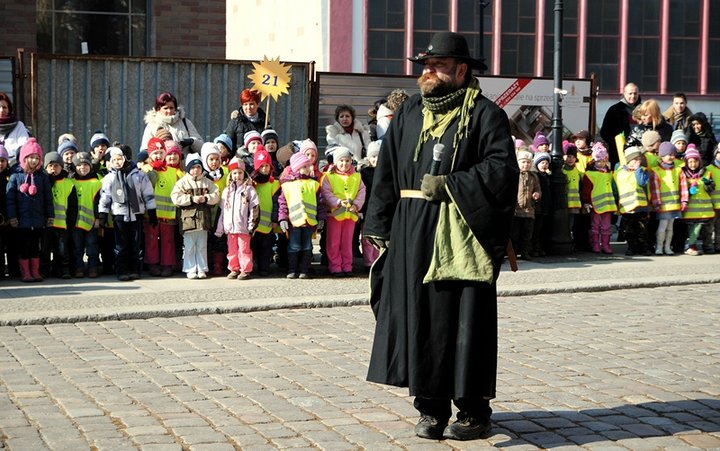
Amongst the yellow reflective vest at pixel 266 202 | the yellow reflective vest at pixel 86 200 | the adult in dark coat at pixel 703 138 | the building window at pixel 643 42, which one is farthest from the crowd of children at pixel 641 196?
the building window at pixel 643 42

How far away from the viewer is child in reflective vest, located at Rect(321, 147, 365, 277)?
571 inches

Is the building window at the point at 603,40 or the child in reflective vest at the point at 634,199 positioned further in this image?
the building window at the point at 603,40

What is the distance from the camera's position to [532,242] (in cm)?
1656

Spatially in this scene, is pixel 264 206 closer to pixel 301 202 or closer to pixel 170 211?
pixel 301 202

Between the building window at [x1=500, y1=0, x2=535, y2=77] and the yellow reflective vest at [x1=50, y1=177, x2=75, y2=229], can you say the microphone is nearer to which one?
the yellow reflective vest at [x1=50, y1=177, x2=75, y2=229]

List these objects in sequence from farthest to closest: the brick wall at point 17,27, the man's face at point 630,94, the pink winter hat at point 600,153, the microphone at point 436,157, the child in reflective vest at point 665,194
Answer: the brick wall at point 17,27 → the man's face at point 630,94 → the pink winter hat at point 600,153 → the child in reflective vest at point 665,194 → the microphone at point 436,157

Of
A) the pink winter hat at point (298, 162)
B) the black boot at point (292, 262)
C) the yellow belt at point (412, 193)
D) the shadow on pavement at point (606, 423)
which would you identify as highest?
the pink winter hat at point (298, 162)

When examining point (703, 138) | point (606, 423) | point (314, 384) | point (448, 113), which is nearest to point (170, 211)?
point (314, 384)

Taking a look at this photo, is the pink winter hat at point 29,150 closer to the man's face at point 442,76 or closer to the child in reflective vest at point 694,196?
the man's face at point 442,76

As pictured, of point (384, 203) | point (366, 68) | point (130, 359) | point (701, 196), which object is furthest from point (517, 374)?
point (366, 68)

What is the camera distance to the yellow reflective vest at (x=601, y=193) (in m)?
17.1

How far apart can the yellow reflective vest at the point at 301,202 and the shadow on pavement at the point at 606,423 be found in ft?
22.0

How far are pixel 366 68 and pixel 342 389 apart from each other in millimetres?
32428

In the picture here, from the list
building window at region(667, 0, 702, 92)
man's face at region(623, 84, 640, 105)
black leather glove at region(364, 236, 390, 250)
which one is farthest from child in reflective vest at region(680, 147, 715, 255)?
building window at region(667, 0, 702, 92)
